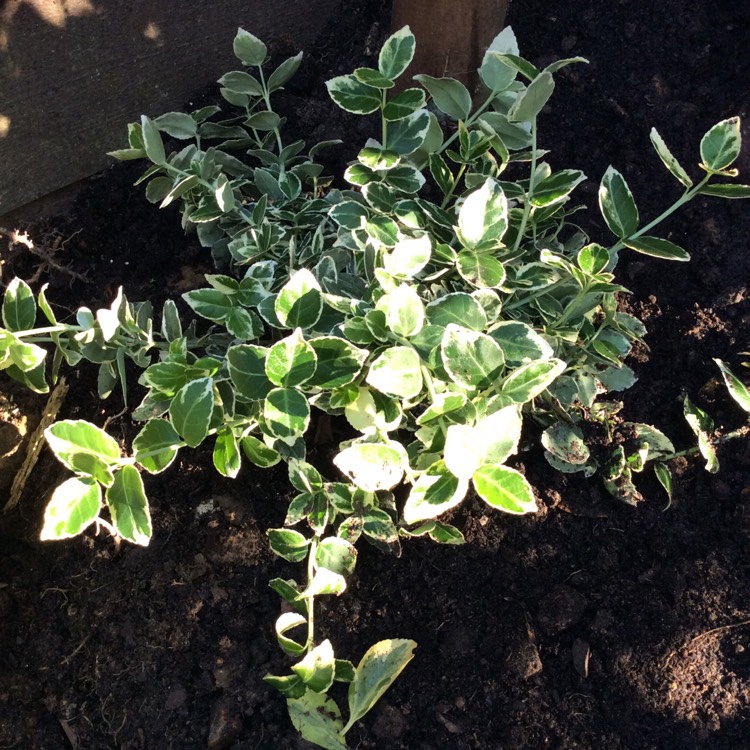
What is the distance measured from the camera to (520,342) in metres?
1.20

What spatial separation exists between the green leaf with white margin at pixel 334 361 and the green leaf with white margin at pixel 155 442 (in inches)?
9.4

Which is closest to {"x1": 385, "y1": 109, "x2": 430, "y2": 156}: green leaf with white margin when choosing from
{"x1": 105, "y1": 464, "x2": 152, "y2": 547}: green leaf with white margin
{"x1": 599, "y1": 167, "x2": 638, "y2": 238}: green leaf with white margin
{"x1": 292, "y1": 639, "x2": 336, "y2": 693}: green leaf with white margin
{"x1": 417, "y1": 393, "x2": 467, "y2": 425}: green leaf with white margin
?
{"x1": 599, "y1": 167, "x2": 638, "y2": 238}: green leaf with white margin

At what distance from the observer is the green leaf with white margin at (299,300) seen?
1136 millimetres

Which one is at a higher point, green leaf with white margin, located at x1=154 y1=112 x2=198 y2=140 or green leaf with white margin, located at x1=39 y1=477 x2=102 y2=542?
green leaf with white margin, located at x1=154 y1=112 x2=198 y2=140

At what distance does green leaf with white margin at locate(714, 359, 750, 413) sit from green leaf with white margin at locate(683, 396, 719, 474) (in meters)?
0.08

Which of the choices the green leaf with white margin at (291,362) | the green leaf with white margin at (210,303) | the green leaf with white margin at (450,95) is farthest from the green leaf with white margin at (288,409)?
the green leaf with white margin at (450,95)

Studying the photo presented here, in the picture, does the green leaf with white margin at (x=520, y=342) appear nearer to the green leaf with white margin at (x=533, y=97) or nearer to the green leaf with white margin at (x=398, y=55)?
the green leaf with white margin at (x=533, y=97)

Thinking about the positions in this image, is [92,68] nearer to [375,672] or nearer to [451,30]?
[451,30]

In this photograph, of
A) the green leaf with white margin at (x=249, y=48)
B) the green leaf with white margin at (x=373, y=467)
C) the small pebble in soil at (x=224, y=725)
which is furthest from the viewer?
the green leaf with white margin at (x=249, y=48)

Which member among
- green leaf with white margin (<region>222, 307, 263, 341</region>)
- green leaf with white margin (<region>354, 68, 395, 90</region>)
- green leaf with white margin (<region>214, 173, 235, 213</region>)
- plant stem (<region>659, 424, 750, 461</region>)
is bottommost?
plant stem (<region>659, 424, 750, 461</region>)

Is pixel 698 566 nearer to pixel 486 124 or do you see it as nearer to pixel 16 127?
pixel 486 124

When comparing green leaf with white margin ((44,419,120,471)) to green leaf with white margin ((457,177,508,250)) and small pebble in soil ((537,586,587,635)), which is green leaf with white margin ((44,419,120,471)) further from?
small pebble in soil ((537,586,587,635))

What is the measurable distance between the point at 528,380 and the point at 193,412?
1.69 feet

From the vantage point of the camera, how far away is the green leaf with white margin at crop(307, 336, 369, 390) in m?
1.13
